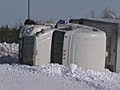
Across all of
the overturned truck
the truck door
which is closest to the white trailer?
the truck door

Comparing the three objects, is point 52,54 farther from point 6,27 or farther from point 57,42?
point 6,27

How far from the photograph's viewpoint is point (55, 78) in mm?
11375

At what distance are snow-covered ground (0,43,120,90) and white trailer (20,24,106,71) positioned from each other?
2.07 ft

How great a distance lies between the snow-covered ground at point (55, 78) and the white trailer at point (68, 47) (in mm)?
630

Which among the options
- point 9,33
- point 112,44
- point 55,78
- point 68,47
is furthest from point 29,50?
point 9,33

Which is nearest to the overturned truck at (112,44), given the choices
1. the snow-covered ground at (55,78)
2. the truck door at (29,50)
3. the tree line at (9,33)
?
the snow-covered ground at (55,78)

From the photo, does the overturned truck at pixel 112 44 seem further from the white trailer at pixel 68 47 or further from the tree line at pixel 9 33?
the tree line at pixel 9 33

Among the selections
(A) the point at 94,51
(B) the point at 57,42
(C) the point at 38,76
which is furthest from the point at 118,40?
(C) the point at 38,76

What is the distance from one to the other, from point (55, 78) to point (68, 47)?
8.47 feet

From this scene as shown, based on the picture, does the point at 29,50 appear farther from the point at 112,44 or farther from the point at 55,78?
the point at 55,78

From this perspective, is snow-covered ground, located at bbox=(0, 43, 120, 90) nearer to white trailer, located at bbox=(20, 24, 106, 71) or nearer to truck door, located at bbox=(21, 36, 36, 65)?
white trailer, located at bbox=(20, 24, 106, 71)

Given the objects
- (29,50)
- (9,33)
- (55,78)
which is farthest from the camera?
(9,33)

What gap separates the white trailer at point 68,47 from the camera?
13.8m

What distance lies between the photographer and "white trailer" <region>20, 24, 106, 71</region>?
13.8 m
